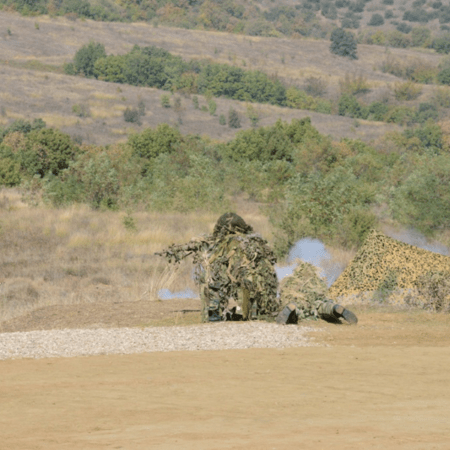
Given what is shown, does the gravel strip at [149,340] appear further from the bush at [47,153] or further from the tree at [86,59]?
the tree at [86,59]


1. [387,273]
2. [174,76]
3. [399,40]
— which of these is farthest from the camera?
[399,40]

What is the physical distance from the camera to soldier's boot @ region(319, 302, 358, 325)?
37.6 ft

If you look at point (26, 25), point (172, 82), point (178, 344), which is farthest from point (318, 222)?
point (26, 25)

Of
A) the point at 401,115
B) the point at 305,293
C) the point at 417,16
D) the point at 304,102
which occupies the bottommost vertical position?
the point at 305,293

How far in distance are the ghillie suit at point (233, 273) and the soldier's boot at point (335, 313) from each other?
2.31 feet

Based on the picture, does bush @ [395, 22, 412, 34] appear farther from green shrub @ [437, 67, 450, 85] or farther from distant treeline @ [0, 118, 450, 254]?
distant treeline @ [0, 118, 450, 254]

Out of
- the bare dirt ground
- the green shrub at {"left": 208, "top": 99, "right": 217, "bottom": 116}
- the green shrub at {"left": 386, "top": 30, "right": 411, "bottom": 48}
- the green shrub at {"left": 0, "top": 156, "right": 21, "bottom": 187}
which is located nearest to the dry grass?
the bare dirt ground

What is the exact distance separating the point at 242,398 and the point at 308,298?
530cm

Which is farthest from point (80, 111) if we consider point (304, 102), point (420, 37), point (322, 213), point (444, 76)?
point (420, 37)

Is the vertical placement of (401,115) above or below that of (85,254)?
above

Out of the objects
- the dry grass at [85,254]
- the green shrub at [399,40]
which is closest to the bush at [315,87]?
the green shrub at [399,40]

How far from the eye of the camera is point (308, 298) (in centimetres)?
1198

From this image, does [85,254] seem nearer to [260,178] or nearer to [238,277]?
[238,277]

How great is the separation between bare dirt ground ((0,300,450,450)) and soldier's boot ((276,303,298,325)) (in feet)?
2.80
